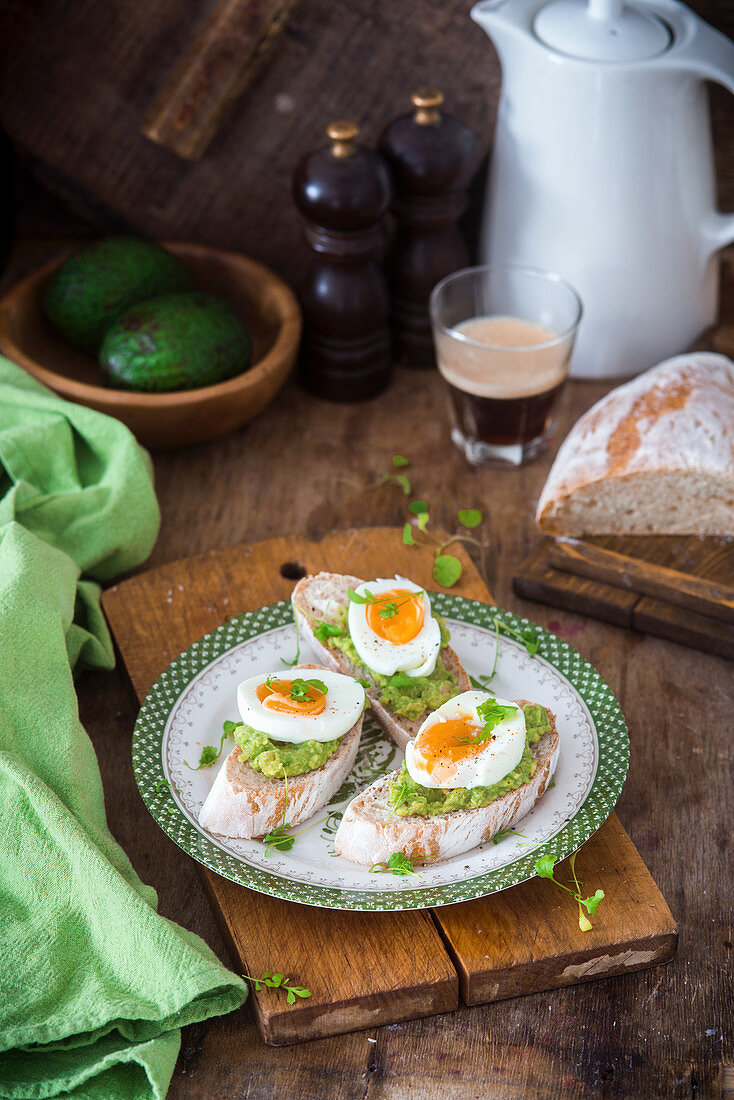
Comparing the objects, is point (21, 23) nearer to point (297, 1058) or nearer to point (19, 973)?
point (19, 973)

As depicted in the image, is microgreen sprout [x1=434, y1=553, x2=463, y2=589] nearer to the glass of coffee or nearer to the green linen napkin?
the glass of coffee

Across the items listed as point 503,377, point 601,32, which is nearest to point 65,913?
point 503,377

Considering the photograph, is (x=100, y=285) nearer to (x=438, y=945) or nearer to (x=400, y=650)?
(x=400, y=650)

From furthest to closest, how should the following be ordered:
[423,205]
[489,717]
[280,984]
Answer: [423,205]
[489,717]
[280,984]

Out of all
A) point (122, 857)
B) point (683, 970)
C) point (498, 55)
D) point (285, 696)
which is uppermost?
point (498, 55)

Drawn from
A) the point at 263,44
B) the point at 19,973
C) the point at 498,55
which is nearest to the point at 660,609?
the point at 19,973

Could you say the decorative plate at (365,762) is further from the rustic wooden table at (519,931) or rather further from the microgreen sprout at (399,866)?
the rustic wooden table at (519,931)
